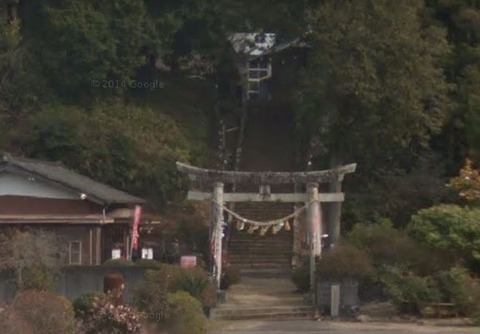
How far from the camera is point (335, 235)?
37.1 meters

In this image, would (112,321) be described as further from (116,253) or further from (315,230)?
(116,253)

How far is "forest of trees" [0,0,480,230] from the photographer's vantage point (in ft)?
119

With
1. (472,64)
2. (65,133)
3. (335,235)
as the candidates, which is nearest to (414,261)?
(335,235)

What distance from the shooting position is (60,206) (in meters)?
34.1

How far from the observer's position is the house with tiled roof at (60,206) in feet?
110

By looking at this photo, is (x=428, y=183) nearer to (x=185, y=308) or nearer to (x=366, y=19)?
(x=366, y=19)

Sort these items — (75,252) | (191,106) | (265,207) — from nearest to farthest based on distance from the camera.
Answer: (75,252)
(265,207)
(191,106)

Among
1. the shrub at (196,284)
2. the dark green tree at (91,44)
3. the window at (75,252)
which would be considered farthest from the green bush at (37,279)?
the dark green tree at (91,44)

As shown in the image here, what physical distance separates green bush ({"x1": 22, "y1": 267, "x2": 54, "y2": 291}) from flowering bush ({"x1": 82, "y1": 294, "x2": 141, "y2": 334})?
15.3 ft

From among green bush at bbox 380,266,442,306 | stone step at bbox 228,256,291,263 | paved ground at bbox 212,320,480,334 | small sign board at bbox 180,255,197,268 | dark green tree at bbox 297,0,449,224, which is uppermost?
dark green tree at bbox 297,0,449,224

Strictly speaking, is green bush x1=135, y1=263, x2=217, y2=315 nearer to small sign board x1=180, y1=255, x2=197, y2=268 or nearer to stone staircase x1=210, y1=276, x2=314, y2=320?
small sign board x1=180, y1=255, x2=197, y2=268

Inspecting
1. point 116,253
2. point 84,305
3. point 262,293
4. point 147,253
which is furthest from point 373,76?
point 84,305

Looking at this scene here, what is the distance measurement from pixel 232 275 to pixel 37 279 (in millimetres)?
7872

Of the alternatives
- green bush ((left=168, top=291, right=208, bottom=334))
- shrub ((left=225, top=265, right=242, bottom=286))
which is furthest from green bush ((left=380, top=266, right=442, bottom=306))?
green bush ((left=168, top=291, right=208, bottom=334))
